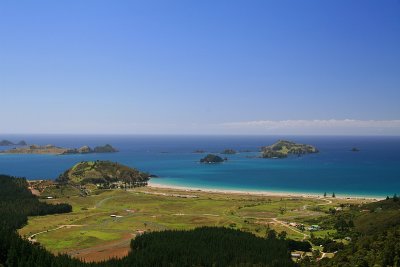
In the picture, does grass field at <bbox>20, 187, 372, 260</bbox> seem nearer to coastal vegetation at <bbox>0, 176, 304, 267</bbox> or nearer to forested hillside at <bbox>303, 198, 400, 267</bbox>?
coastal vegetation at <bbox>0, 176, 304, 267</bbox>

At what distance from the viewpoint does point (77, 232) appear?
4523 inches

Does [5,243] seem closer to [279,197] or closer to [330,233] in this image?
[330,233]

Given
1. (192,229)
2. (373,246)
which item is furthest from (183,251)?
(373,246)

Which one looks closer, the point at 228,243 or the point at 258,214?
the point at 228,243

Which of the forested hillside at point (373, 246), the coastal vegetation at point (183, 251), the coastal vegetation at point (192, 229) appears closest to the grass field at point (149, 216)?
the coastal vegetation at point (192, 229)

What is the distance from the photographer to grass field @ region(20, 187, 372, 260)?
347ft

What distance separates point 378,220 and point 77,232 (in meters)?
83.1

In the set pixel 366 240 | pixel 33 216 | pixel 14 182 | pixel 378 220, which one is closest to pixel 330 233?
pixel 378 220

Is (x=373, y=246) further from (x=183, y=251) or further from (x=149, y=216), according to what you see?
(x=149, y=216)

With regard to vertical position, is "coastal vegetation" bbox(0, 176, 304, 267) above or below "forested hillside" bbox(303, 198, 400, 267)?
below

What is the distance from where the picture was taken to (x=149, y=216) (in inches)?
5477

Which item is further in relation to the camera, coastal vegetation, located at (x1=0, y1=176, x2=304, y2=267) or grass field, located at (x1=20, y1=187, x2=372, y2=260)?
grass field, located at (x1=20, y1=187, x2=372, y2=260)

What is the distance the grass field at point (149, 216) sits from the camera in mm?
105625

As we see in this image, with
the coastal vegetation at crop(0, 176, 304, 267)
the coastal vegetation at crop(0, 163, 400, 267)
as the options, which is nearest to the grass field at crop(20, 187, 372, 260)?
the coastal vegetation at crop(0, 163, 400, 267)
